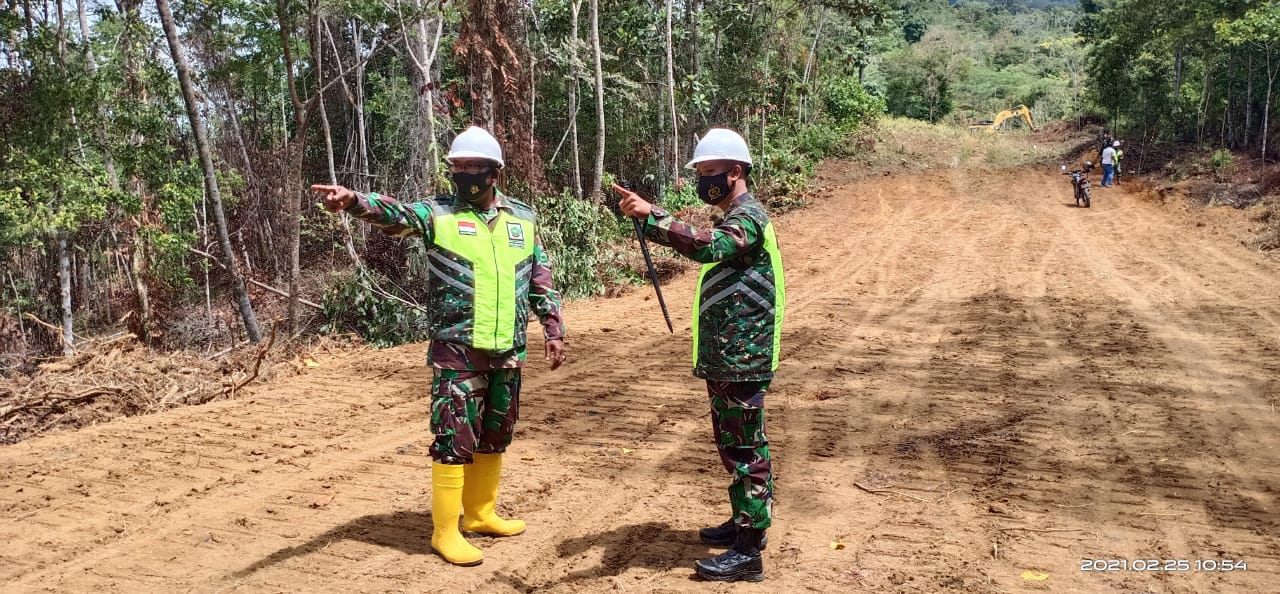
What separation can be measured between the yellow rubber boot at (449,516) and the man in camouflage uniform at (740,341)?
1.10 metres

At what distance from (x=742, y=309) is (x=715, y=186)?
57 cm

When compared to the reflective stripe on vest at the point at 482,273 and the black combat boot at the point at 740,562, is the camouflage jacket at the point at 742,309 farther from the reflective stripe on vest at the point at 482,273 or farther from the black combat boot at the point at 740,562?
the reflective stripe on vest at the point at 482,273

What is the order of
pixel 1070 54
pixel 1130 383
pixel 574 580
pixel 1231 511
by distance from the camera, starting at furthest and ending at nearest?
pixel 1070 54
pixel 1130 383
pixel 1231 511
pixel 574 580

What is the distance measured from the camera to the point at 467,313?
381cm

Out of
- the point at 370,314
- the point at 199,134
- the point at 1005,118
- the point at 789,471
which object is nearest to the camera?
the point at 789,471

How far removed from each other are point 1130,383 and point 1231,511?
2829 mm

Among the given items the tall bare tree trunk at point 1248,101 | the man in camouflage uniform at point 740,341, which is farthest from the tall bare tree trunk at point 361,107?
the tall bare tree trunk at point 1248,101

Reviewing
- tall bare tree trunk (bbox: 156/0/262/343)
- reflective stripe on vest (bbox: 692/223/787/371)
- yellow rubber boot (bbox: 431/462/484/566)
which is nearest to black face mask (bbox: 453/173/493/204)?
reflective stripe on vest (bbox: 692/223/787/371)

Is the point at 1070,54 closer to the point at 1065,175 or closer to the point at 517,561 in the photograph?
the point at 1065,175

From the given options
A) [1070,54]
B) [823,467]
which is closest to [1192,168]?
[823,467]

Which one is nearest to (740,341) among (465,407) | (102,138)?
(465,407)

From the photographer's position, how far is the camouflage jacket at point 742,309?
3.58 m

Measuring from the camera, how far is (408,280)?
44.8 feet

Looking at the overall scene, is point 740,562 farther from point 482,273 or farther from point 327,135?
point 327,135
